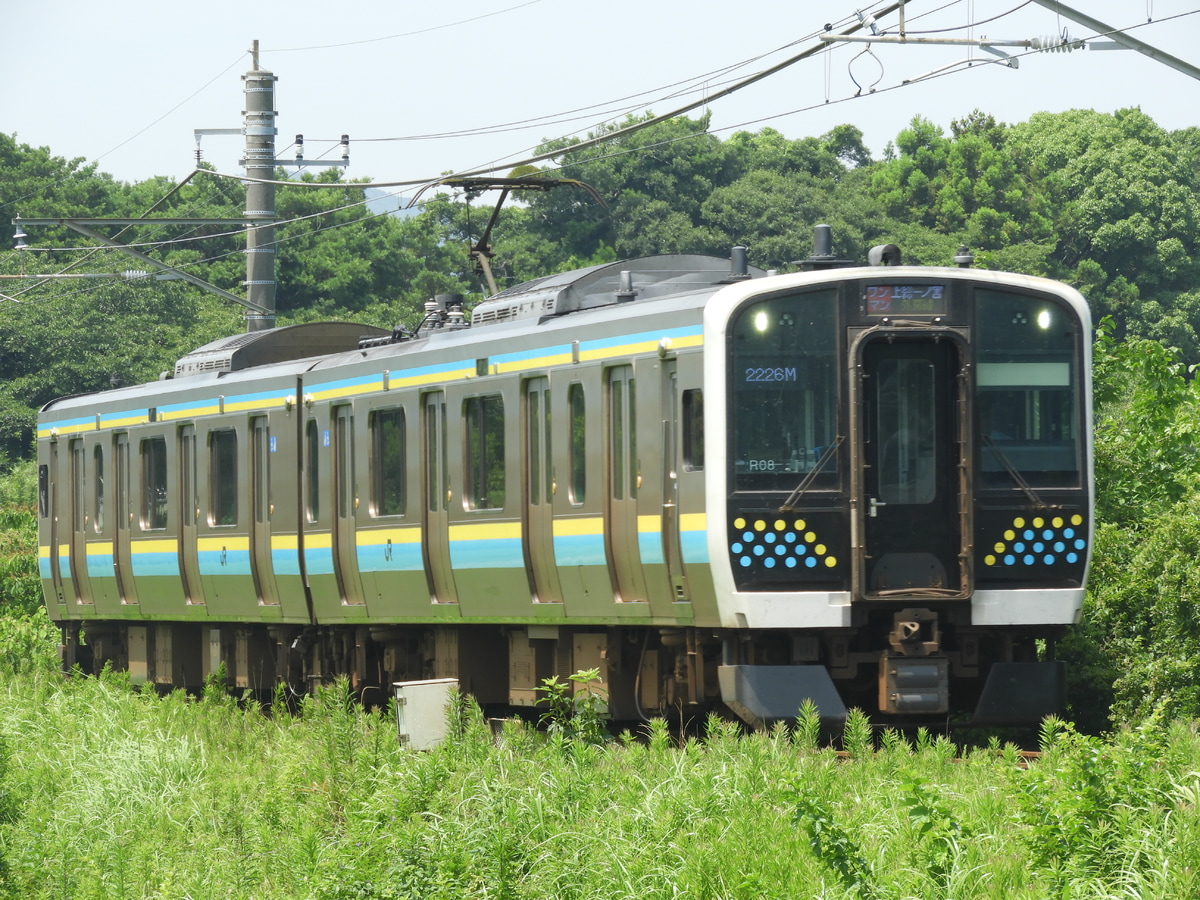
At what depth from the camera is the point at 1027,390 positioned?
11.8 meters

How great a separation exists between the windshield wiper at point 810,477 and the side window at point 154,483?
31.0 feet

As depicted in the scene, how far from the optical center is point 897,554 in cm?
1155

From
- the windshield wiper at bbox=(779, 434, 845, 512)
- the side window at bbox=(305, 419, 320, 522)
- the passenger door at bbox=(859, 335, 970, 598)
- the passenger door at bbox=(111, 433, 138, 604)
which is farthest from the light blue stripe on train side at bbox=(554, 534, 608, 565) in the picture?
the passenger door at bbox=(111, 433, 138, 604)

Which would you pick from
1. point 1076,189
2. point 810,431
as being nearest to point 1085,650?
point 810,431

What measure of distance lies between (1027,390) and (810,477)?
1556mm

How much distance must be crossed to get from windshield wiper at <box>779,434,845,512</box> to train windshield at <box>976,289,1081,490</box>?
96 cm

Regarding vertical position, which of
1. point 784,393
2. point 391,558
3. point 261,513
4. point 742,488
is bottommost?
point 391,558

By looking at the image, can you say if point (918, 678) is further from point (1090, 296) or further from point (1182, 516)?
point (1090, 296)

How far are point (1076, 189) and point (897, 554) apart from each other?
53139 mm

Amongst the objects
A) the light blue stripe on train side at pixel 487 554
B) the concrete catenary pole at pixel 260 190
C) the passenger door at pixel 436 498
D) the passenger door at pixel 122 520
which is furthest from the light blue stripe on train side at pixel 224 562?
the concrete catenary pole at pixel 260 190

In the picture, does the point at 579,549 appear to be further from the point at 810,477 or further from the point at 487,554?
the point at 810,477

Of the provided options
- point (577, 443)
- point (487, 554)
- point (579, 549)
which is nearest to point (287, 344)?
point (487, 554)

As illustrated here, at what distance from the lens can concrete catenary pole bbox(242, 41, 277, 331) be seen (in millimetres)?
23391

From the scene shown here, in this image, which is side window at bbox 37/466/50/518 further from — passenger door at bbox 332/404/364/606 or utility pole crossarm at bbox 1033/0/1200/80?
utility pole crossarm at bbox 1033/0/1200/80
